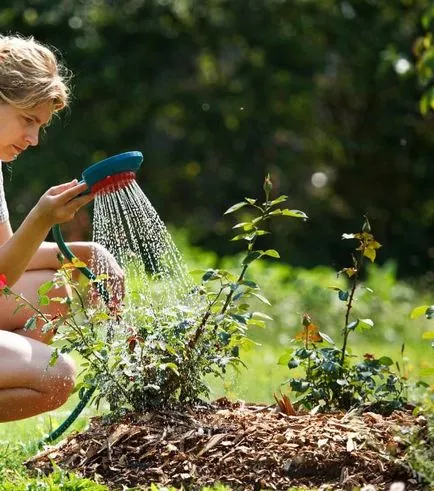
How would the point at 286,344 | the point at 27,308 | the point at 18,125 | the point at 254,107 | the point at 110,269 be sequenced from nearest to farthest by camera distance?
1. the point at 18,125
2. the point at 110,269
3. the point at 27,308
4. the point at 286,344
5. the point at 254,107

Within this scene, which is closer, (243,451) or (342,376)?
(243,451)

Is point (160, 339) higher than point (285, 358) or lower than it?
lower

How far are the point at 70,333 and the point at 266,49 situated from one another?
868 cm

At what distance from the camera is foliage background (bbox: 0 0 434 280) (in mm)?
11555

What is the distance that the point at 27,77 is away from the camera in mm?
3783

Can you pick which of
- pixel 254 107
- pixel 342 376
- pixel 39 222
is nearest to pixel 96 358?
pixel 39 222

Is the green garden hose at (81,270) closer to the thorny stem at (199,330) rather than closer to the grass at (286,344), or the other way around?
the grass at (286,344)

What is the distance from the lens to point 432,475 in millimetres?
2936

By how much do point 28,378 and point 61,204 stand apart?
58cm

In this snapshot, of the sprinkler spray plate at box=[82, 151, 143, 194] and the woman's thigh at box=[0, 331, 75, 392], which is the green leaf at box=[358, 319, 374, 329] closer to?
the sprinkler spray plate at box=[82, 151, 143, 194]

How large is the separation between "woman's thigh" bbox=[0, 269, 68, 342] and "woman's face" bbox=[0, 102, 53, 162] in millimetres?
500

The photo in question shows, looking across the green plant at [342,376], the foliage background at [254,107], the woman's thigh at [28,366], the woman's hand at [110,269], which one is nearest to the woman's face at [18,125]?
the woman's hand at [110,269]

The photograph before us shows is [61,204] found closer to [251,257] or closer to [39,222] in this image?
[39,222]

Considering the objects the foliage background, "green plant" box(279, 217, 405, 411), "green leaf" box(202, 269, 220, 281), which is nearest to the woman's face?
"green leaf" box(202, 269, 220, 281)
